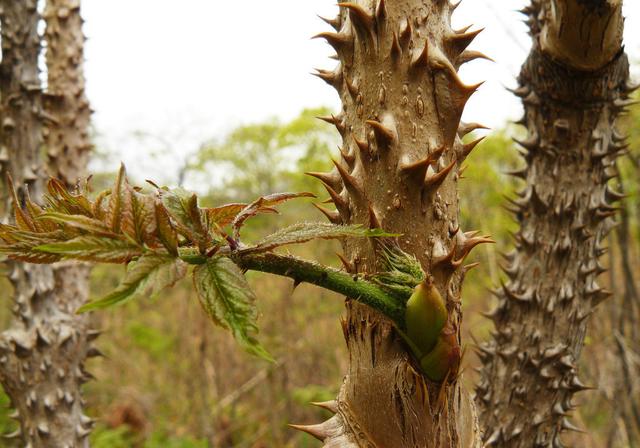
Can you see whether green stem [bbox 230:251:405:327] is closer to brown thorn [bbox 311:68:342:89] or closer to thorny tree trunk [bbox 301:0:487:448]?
thorny tree trunk [bbox 301:0:487:448]

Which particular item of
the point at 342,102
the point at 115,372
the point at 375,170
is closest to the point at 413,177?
the point at 375,170

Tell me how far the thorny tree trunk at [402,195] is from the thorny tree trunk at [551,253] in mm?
673

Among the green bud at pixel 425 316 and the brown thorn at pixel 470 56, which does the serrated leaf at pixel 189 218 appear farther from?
the brown thorn at pixel 470 56

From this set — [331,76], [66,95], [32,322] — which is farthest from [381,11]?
[66,95]

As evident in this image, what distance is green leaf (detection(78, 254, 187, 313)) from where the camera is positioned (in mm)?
490

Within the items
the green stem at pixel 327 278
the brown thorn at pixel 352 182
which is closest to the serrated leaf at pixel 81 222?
the green stem at pixel 327 278

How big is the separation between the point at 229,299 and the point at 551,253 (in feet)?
3.55

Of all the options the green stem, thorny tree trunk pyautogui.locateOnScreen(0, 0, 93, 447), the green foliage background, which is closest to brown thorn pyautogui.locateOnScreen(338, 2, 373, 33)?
the green stem

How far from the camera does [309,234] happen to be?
1.91ft

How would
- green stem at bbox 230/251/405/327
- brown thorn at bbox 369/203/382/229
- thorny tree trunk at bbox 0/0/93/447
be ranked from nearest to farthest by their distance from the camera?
green stem at bbox 230/251/405/327 < brown thorn at bbox 369/203/382/229 < thorny tree trunk at bbox 0/0/93/447

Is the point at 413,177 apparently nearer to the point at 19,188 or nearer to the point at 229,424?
the point at 19,188

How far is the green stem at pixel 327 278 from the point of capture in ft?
1.96

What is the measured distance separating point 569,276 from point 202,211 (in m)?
1.09

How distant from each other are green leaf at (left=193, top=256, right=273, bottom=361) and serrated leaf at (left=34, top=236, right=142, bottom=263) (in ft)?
0.23
